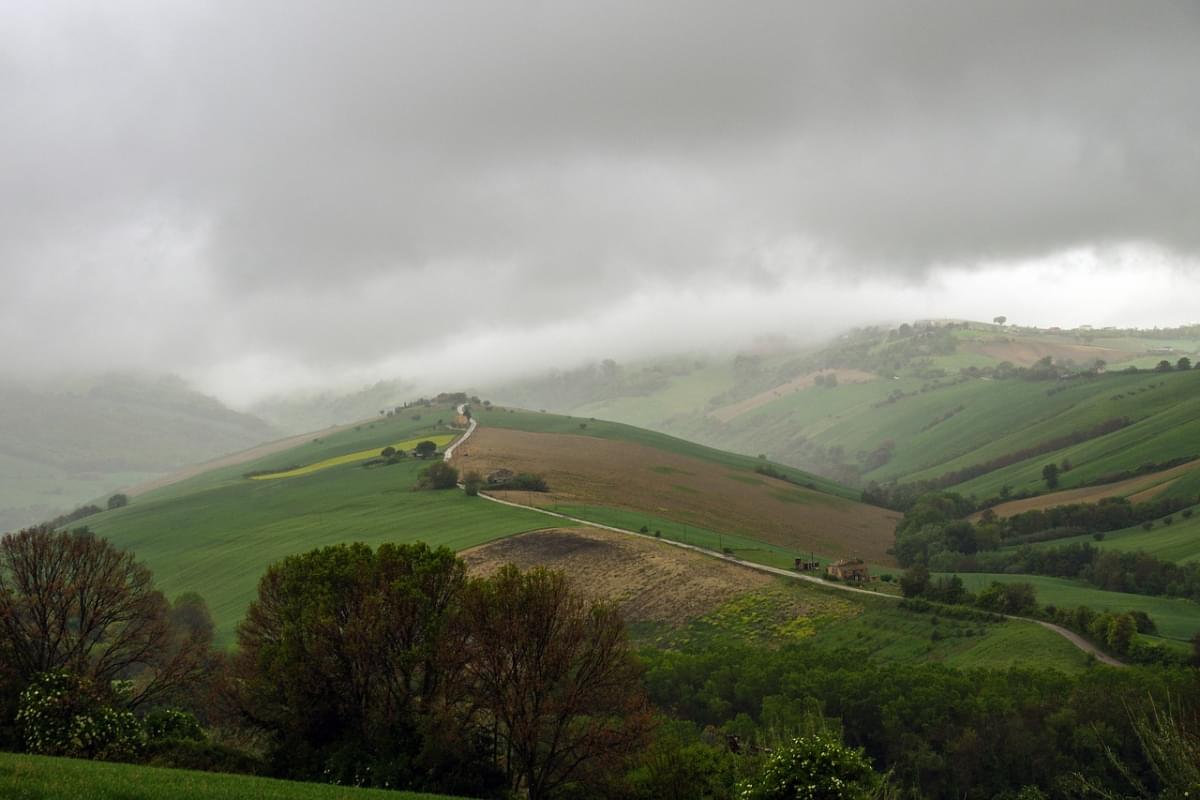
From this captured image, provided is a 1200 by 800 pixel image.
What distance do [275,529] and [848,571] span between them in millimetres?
104409

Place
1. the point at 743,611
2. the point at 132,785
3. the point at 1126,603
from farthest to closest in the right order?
1. the point at 1126,603
2. the point at 743,611
3. the point at 132,785

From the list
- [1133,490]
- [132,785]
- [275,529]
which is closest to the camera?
[132,785]

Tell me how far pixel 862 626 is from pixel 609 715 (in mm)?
59884

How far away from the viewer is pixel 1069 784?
6359cm

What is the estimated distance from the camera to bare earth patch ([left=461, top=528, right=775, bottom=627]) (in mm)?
110938

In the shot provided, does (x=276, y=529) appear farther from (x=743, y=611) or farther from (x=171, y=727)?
(x=171, y=727)

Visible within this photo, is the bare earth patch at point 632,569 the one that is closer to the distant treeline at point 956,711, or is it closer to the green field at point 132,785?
the distant treeline at point 956,711

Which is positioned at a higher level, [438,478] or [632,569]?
[438,478]

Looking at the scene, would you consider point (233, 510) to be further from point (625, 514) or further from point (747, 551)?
point (747, 551)

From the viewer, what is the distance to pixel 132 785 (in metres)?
29.2

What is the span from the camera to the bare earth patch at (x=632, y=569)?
110938 mm

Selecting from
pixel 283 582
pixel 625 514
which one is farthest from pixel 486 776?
pixel 625 514

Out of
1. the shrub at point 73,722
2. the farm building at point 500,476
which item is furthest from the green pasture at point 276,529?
the shrub at point 73,722

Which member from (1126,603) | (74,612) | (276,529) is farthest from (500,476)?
(74,612)
